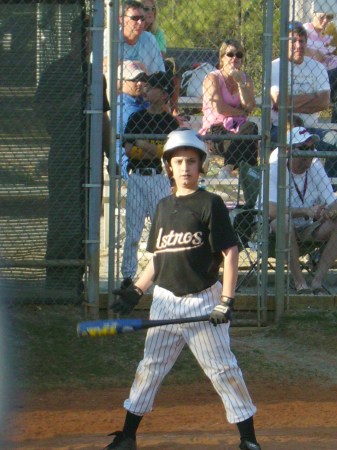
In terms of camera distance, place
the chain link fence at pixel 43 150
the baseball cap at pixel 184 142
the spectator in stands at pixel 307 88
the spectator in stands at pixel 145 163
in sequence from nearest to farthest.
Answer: the baseball cap at pixel 184 142 < the chain link fence at pixel 43 150 < the spectator in stands at pixel 145 163 < the spectator in stands at pixel 307 88

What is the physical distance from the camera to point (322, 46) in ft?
28.4

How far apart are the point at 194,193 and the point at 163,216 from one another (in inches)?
8.0

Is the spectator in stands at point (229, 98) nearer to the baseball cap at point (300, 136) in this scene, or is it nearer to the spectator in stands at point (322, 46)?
the baseball cap at point (300, 136)

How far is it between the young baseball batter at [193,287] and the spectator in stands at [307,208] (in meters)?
2.49

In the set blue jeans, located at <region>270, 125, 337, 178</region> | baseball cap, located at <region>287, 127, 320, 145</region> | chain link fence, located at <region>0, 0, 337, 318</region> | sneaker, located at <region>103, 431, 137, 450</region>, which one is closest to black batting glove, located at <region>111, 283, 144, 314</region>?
sneaker, located at <region>103, 431, 137, 450</region>

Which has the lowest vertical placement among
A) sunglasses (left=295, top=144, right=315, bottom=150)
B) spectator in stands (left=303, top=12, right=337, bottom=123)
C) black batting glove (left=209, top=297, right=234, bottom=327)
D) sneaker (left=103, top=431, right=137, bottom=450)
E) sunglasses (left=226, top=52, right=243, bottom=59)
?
sneaker (left=103, top=431, right=137, bottom=450)

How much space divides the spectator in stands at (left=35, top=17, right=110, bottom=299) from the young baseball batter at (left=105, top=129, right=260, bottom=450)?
1.98 metres

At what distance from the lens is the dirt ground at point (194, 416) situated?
4945mm

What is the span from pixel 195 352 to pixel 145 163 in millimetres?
2684

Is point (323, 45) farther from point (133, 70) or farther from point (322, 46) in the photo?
point (133, 70)

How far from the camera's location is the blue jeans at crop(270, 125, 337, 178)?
7.85 m

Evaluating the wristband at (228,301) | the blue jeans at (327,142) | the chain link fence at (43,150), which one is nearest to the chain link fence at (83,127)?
the chain link fence at (43,150)

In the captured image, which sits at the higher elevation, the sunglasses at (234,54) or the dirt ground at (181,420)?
the sunglasses at (234,54)

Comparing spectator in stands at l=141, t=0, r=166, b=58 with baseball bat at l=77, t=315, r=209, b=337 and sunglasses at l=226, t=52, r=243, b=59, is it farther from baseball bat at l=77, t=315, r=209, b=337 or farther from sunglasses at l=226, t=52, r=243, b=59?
baseball bat at l=77, t=315, r=209, b=337
